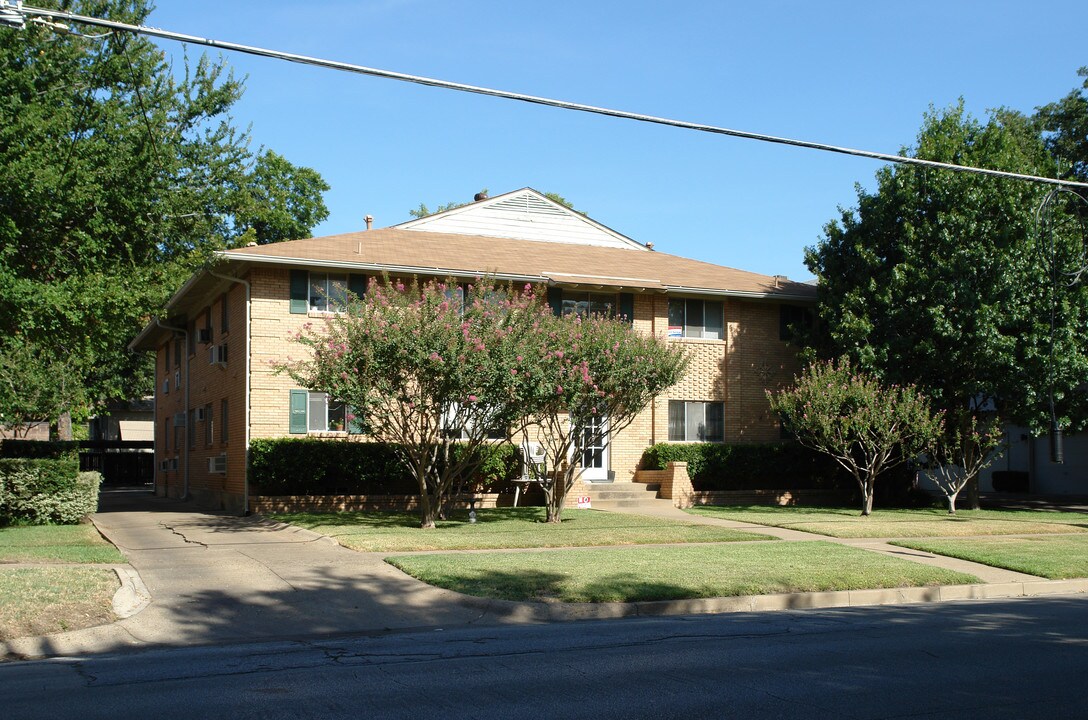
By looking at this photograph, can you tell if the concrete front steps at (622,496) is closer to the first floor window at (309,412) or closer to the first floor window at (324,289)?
the first floor window at (309,412)

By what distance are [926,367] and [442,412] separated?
12.9 meters

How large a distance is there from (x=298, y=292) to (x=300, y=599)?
1317 cm

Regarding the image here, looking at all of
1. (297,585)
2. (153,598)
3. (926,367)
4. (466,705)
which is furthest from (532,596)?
(926,367)

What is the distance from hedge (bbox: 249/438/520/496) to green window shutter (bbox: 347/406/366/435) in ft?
1.65

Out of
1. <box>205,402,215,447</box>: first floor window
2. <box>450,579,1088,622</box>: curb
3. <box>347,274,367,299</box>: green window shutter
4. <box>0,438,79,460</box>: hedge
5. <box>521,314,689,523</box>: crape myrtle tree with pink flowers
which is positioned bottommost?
<box>450,579,1088,622</box>: curb

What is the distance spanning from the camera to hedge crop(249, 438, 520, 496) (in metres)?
22.9

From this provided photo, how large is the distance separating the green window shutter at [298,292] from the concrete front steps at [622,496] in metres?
8.28

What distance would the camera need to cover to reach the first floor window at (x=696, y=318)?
92.6 feet

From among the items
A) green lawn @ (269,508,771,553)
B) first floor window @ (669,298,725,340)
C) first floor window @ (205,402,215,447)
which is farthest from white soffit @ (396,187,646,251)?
green lawn @ (269,508,771,553)

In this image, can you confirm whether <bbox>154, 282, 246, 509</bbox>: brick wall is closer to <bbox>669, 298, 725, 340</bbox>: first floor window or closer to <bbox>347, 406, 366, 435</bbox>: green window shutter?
<bbox>347, 406, 366, 435</bbox>: green window shutter

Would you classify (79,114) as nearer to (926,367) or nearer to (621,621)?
(621,621)

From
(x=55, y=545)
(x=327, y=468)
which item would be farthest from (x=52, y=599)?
(x=327, y=468)

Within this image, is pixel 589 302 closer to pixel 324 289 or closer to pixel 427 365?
pixel 324 289

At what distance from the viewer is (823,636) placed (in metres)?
9.90
